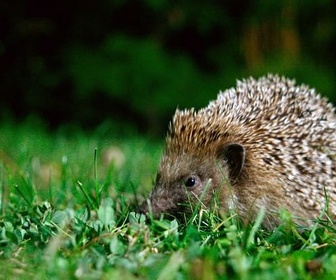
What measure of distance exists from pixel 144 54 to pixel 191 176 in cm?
619

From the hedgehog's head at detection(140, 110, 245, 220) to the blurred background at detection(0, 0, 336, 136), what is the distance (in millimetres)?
5828

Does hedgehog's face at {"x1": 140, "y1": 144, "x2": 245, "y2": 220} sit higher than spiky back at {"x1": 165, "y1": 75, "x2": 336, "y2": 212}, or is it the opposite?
spiky back at {"x1": 165, "y1": 75, "x2": 336, "y2": 212}

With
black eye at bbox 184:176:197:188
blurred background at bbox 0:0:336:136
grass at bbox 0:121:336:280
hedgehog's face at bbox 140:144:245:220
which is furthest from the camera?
blurred background at bbox 0:0:336:136

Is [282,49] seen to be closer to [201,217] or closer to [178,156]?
[178,156]

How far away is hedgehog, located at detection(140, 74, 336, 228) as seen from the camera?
3660mm

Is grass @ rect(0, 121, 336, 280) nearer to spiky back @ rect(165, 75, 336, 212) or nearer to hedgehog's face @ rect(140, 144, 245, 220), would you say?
hedgehog's face @ rect(140, 144, 245, 220)

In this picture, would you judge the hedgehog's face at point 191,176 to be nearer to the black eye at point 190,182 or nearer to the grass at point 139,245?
the black eye at point 190,182

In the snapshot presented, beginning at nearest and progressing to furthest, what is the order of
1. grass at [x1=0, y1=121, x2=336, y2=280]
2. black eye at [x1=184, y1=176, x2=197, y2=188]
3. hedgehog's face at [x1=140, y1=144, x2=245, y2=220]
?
grass at [x1=0, y1=121, x2=336, y2=280]
hedgehog's face at [x1=140, y1=144, x2=245, y2=220]
black eye at [x1=184, y1=176, x2=197, y2=188]

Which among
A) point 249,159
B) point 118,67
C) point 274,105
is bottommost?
point 249,159

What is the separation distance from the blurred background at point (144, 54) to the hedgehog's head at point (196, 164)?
5.83 metres

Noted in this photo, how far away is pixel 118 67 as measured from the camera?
9.82 meters

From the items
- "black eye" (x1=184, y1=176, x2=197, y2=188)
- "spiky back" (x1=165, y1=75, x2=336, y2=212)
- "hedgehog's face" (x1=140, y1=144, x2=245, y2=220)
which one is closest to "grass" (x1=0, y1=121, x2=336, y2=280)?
"hedgehog's face" (x1=140, y1=144, x2=245, y2=220)

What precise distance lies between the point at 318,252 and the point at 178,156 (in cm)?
133

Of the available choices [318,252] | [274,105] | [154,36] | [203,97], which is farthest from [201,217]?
[154,36]
